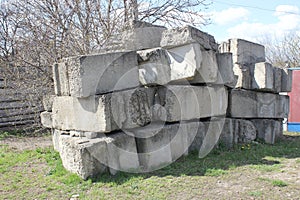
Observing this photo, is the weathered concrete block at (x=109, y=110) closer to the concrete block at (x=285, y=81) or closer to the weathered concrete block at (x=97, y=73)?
the weathered concrete block at (x=97, y=73)

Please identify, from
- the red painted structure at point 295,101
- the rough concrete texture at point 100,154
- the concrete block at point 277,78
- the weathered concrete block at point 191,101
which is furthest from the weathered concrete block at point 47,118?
the red painted structure at point 295,101

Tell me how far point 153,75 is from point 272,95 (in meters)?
3.00

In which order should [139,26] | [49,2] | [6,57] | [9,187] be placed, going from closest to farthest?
1. [9,187]
2. [139,26]
3. [49,2]
4. [6,57]

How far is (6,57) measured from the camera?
787 centimetres

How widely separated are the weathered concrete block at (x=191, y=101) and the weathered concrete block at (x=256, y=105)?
40 cm

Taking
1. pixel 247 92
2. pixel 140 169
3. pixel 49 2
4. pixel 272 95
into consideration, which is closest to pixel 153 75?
pixel 140 169

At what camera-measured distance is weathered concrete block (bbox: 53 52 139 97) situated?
390 centimetres

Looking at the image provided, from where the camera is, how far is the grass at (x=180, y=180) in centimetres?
320

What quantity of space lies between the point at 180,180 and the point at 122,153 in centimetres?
88

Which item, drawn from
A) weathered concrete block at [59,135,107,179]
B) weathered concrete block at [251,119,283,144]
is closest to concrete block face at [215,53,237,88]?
weathered concrete block at [251,119,283,144]

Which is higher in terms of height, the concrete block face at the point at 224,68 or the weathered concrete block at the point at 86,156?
the concrete block face at the point at 224,68

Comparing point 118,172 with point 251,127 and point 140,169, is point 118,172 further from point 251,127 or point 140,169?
point 251,127

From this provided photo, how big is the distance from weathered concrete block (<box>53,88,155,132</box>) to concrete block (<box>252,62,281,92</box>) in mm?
2377

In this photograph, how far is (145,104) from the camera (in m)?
4.26
